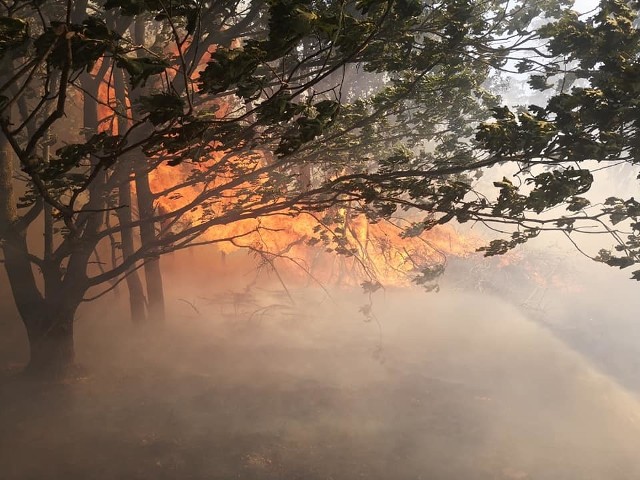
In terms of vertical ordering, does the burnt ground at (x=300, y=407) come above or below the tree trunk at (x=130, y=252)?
below

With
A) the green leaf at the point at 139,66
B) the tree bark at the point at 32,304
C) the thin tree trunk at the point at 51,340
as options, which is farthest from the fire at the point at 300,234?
the green leaf at the point at 139,66

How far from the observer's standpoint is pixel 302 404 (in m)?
11.9

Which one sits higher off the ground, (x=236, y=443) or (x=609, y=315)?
(x=236, y=443)

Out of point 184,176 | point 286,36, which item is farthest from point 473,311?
point 286,36

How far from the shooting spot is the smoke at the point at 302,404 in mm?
8992

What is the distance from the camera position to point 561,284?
3700cm

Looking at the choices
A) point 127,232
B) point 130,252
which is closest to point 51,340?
point 130,252

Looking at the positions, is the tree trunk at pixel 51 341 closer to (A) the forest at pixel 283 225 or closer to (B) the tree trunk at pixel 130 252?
(A) the forest at pixel 283 225

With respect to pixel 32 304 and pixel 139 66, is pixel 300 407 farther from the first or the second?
pixel 139 66

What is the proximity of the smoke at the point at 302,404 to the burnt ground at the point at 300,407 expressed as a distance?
1.9 inches

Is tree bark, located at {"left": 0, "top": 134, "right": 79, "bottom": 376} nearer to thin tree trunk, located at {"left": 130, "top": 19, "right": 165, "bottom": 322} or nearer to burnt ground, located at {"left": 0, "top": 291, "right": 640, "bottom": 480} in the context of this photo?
burnt ground, located at {"left": 0, "top": 291, "right": 640, "bottom": 480}

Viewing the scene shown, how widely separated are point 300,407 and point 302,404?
0.59 feet

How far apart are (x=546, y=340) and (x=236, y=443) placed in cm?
2194

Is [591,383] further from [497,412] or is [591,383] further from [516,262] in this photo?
[516,262]
